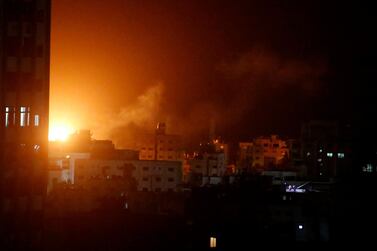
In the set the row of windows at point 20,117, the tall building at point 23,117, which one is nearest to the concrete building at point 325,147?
the tall building at point 23,117

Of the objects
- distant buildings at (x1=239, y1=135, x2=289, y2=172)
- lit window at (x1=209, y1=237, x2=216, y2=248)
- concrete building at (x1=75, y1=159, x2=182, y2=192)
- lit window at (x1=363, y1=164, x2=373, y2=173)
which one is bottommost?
lit window at (x1=209, y1=237, x2=216, y2=248)

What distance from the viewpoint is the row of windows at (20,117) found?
32.3 ft

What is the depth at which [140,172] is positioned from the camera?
33.0 m

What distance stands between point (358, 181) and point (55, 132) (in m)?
20.9

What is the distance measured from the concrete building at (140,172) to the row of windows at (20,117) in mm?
20892

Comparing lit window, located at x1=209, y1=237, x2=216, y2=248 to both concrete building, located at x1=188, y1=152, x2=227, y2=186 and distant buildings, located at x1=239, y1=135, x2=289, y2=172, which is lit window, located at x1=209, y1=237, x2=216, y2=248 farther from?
distant buildings, located at x1=239, y1=135, x2=289, y2=172

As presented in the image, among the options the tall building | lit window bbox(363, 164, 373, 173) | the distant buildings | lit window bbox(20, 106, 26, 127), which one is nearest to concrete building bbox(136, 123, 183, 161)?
the distant buildings

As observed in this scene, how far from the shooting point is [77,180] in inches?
1192

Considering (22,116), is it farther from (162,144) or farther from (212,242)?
(162,144)

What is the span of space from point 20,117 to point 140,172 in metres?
23.2

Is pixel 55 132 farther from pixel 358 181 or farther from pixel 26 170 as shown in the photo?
pixel 26 170

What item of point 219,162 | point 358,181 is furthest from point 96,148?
point 358,181

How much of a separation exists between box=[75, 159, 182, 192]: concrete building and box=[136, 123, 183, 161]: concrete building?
26.1ft

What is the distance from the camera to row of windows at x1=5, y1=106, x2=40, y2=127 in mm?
9844
